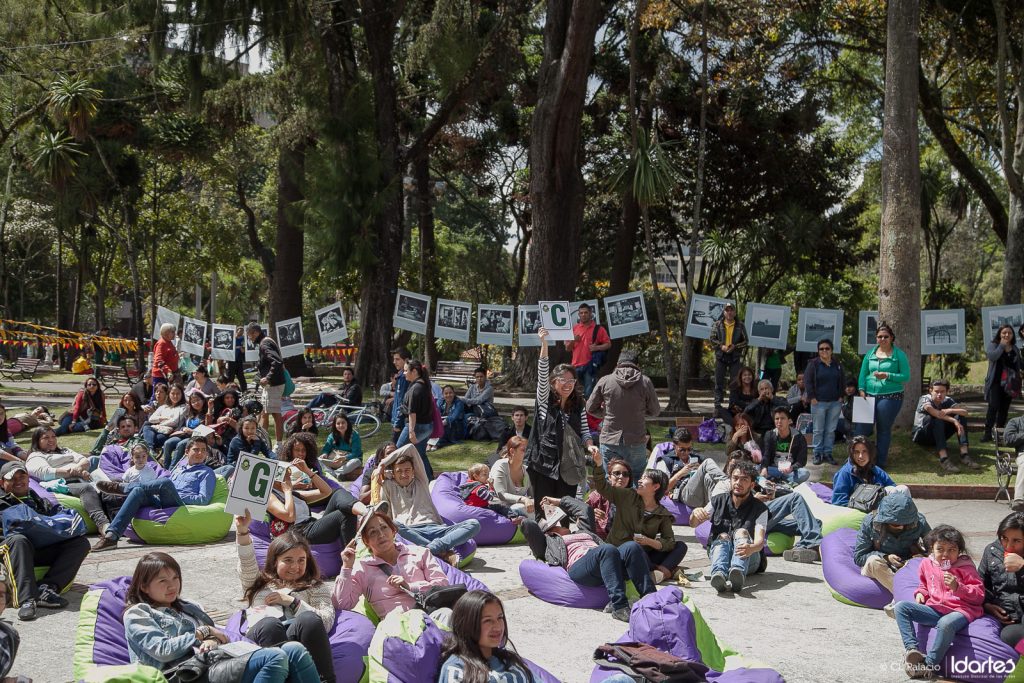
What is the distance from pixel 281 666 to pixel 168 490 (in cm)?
476

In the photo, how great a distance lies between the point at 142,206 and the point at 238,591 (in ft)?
96.7

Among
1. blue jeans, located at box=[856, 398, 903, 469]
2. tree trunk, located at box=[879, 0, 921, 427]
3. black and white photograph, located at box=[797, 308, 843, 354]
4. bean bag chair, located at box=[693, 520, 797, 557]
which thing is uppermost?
tree trunk, located at box=[879, 0, 921, 427]

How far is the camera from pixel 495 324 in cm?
1681

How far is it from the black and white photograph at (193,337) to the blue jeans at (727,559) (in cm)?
1257

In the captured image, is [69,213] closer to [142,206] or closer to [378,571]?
[142,206]

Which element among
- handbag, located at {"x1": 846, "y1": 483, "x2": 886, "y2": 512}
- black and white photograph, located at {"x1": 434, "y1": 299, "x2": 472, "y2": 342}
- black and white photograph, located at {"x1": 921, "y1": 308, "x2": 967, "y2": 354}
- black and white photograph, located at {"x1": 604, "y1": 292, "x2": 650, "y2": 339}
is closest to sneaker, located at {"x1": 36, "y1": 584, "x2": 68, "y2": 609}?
handbag, located at {"x1": 846, "y1": 483, "x2": 886, "y2": 512}

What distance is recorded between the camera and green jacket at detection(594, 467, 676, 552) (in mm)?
7852

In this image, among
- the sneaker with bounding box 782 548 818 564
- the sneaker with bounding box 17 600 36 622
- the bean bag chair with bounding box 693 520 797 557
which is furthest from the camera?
A: the bean bag chair with bounding box 693 520 797 557

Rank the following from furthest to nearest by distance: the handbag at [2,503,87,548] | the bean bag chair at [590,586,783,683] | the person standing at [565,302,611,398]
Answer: the person standing at [565,302,611,398], the handbag at [2,503,87,548], the bean bag chair at [590,586,783,683]

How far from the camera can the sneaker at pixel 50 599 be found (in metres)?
6.98

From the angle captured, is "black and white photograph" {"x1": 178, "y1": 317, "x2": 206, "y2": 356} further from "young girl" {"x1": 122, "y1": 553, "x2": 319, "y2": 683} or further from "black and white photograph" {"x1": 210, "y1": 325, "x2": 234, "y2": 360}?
"young girl" {"x1": 122, "y1": 553, "x2": 319, "y2": 683}

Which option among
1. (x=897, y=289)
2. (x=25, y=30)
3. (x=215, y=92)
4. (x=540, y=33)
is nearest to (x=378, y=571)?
(x=897, y=289)

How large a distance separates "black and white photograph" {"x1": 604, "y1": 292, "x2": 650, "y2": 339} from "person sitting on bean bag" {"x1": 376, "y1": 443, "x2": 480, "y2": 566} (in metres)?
8.40

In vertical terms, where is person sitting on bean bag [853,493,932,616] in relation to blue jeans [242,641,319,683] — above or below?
above
